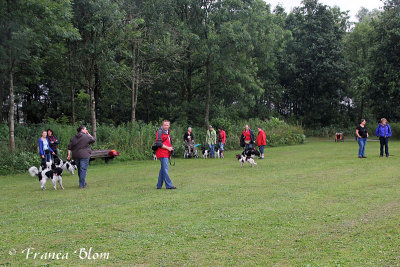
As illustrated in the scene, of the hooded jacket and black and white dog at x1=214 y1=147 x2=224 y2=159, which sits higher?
the hooded jacket

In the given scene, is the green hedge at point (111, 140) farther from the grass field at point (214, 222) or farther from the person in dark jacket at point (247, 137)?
the person in dark jacket at point (247, 137)

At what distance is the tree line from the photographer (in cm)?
1969

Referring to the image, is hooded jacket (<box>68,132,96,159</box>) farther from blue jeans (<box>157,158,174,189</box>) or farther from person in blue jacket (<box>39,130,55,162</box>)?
person in blue jacket (<box>39,130,55,162</box>)

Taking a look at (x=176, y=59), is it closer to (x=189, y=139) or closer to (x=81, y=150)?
(x=189, y=139)

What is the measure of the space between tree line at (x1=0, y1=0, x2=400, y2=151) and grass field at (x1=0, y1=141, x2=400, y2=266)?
9503 millimetres

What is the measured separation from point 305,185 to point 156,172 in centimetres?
644

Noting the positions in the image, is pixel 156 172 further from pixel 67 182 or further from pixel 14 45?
pixel 14 45

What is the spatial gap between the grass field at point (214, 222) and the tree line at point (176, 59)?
950 cm

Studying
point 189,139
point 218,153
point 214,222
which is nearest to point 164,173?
point 214,222

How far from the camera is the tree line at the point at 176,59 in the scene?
1969 cm

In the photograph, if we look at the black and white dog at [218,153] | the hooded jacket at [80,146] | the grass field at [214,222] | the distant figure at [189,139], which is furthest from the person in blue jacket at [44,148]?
the black and white dog at [218,153]

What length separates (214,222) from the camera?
6.61 m

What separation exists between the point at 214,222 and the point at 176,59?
22.0 meters

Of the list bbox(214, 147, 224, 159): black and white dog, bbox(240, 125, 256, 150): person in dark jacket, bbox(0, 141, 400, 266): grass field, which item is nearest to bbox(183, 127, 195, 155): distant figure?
bbox(214, 147, 224, 159): black and white dog
